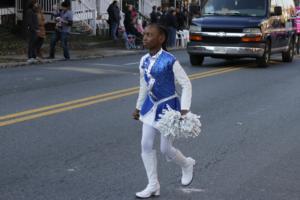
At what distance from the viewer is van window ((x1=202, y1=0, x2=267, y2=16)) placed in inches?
782

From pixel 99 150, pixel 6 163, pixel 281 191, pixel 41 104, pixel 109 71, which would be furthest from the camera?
pixel 109 71

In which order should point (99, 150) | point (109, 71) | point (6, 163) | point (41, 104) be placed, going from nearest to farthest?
point (6, 163) < point (99, 150) < point (41, 104) < point (109, 71)

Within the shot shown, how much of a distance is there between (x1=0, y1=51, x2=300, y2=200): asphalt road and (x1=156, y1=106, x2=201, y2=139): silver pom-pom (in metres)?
0.63

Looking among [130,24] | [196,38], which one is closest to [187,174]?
[196,38]

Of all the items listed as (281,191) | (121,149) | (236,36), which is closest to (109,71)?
(236,36)

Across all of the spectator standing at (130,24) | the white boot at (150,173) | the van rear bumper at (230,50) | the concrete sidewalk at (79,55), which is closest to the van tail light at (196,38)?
the van rear bumper at (230,50)

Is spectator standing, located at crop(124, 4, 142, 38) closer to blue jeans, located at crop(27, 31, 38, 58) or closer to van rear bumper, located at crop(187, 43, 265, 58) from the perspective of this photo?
blue jeans, located at crop(27, 31, 38, 58)

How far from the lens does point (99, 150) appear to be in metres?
7.91

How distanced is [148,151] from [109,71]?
1199 cm

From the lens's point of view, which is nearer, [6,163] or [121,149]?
[6,163]

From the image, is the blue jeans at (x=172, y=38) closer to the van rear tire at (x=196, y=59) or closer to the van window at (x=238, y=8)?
the van window at (x=238, y=8)

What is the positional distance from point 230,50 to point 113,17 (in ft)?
40.2

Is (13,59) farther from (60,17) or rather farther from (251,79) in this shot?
(251,79)

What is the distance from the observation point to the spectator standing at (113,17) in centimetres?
2992
